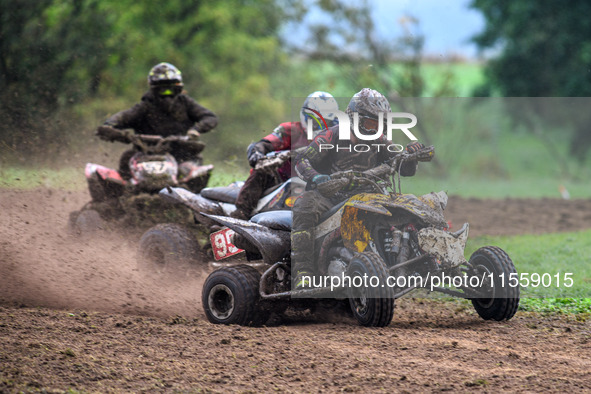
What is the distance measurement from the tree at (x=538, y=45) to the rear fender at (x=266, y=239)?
64.3 ft

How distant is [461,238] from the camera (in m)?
6.48

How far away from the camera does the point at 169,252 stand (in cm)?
865

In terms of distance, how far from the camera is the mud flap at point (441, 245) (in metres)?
6.34

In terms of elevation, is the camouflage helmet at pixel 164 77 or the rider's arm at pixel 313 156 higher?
the camouflage helmet at pixel 164 77

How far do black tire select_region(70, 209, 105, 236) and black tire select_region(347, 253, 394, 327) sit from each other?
4807mm

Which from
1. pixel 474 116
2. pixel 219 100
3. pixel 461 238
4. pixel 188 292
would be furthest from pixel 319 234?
pixel 219 100

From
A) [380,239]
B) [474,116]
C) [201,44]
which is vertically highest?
[201,44]

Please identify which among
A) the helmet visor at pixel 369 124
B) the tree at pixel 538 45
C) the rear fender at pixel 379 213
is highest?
the tree at pixel 538 45

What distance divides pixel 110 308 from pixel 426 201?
3.19 metres

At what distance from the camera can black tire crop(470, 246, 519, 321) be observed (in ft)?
21.4

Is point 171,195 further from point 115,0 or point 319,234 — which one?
point 115,0

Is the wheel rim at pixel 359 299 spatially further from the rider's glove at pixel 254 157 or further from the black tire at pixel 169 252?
the black tire at pixel 169 252

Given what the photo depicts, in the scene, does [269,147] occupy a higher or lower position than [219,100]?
lower

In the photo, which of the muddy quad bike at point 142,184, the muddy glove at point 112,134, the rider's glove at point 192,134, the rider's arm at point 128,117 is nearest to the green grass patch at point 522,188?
the rider's glove at point 192,134
